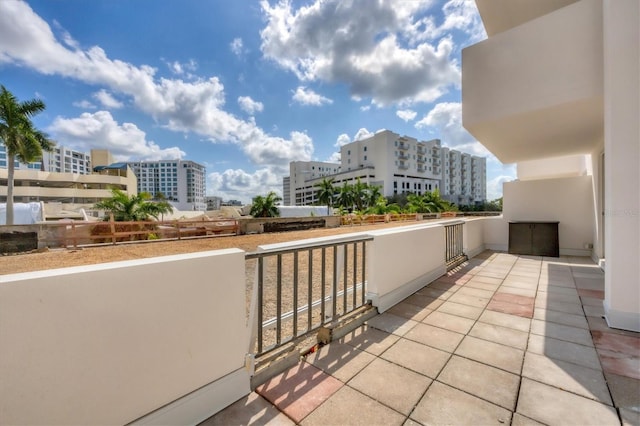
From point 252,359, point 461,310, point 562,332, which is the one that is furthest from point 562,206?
point 252,359

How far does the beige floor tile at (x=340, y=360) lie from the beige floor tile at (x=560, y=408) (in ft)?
3.31

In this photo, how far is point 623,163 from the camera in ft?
8.63

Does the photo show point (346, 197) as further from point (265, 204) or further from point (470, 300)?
point (470, 300)

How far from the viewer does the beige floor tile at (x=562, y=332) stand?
2363 mm

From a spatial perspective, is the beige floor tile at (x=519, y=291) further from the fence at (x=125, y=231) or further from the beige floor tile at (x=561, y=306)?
the fence at (x=125, y=231)

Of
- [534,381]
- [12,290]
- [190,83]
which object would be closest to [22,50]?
[190,83]

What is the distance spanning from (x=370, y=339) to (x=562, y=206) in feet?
23.9

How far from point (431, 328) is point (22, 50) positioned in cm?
1639

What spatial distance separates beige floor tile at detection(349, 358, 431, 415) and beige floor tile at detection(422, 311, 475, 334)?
956mm

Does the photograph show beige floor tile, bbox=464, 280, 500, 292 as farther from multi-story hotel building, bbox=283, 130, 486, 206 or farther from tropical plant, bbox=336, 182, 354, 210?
multi-story hotel building, bbox=283, 130, 486, 206

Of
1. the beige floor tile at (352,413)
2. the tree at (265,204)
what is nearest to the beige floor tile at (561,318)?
the beige floor tile at (352,413)

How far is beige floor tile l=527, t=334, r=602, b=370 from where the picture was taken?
6.65ft

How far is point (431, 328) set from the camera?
2605 mm

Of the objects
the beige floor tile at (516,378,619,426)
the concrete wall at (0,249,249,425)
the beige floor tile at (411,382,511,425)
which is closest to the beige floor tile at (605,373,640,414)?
the beige floor tile at (516,378,619,426)
